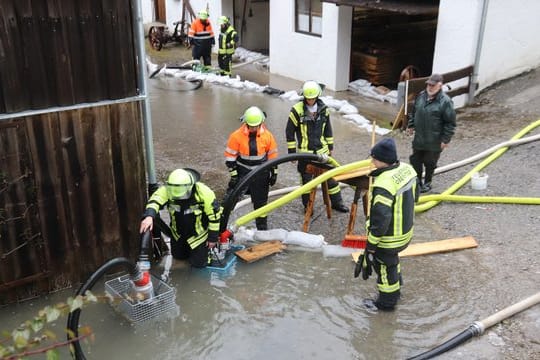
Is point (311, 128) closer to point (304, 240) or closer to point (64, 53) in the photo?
point (304, 240)

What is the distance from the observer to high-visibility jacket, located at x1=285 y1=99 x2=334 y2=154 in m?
7.08

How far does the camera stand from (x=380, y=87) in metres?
13.9

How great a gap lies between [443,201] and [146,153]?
4.09 meters

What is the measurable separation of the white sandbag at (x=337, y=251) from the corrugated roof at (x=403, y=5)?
6.73 meters

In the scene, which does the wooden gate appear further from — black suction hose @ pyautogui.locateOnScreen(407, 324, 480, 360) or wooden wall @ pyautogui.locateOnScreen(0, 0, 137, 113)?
black suction hose @ pyautogui.locateOnScreen(407, 324, 480, 360)

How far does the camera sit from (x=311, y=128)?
711 centimetres

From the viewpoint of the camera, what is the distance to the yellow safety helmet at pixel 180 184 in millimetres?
5336

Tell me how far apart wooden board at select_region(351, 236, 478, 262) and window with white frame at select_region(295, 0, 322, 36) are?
9307 millimetres

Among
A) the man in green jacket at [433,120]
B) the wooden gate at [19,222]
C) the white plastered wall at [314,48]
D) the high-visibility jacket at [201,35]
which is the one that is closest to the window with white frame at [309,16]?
the white plastered wall at [314,48]

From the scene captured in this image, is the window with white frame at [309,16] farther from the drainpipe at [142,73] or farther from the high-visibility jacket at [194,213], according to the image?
the high-visibility jacket at [194,213]

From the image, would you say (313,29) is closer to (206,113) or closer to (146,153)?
(206,113)

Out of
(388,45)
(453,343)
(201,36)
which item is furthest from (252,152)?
(201,36)

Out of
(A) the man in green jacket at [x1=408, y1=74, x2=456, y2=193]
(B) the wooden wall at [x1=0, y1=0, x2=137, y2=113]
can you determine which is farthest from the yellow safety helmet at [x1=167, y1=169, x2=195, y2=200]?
(A) the man in green jacket at [x1=408, y1=74, x2=456, y2=193]

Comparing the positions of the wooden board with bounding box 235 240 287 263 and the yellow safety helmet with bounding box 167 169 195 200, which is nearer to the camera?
the yellow safety helmet with bounding box 167 169 195 200
